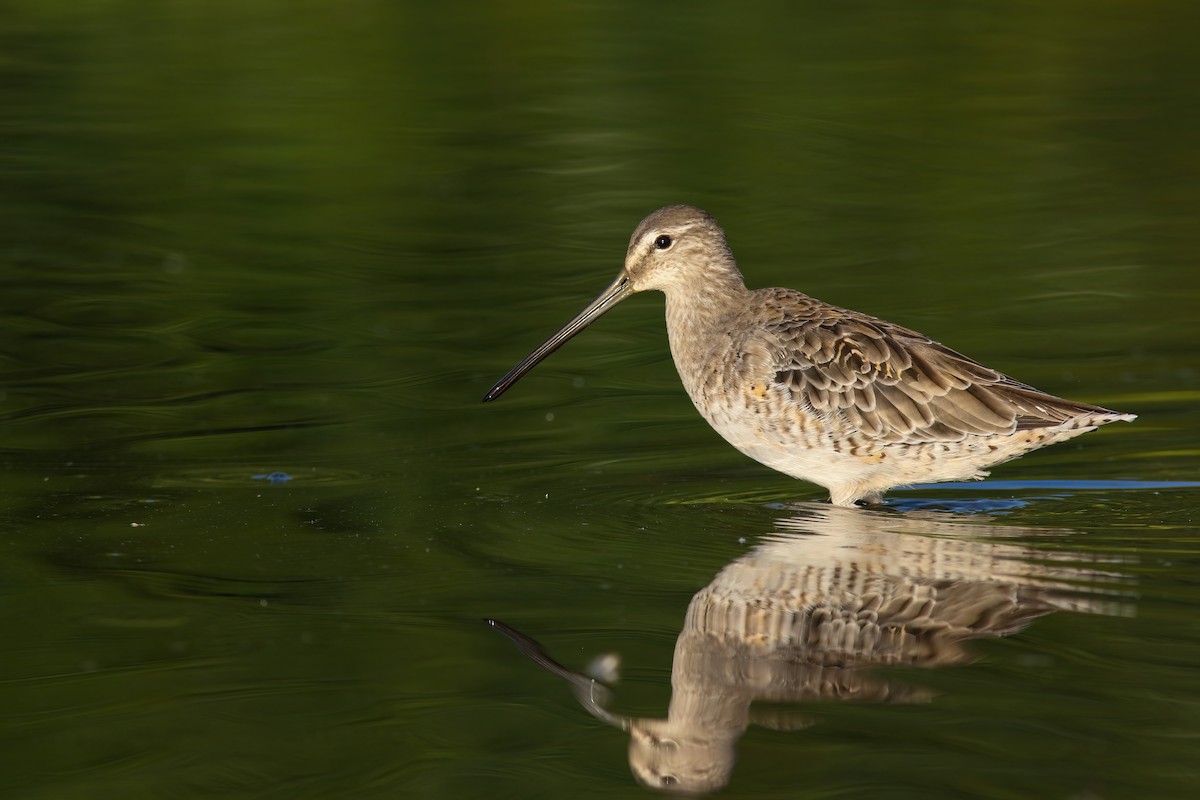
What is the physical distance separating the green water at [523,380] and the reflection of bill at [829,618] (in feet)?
0.15

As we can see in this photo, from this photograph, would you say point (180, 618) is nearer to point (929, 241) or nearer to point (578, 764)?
point (578, 764)

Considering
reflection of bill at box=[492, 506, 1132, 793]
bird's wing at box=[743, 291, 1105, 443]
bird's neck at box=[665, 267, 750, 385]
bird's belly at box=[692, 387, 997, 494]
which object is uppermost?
bird's neck at box=[665, 267, 750, 385]

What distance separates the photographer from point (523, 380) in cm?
962

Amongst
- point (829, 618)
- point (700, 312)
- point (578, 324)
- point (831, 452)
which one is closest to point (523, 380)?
point (578, 324)

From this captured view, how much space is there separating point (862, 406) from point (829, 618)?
184 cm

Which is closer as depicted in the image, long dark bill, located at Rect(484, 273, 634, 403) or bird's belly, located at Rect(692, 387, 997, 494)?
bird's belly, located at Rect(692, 387, 997, 494)

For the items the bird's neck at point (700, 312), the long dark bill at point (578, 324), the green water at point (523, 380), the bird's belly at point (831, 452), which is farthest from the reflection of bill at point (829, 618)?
the long dark bill at point (578, 324)

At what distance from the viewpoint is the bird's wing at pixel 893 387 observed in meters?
7.42

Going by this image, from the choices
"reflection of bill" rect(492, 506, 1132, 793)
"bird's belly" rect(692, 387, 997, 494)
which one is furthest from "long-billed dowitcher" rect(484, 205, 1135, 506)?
"reflection of bill" rect(492, 506, 1132, 793)

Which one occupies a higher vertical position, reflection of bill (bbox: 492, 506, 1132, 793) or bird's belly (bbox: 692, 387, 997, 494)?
bird's belly (bbox: 692, 387, 997, 494)

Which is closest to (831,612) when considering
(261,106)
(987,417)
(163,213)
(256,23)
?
(987,417)

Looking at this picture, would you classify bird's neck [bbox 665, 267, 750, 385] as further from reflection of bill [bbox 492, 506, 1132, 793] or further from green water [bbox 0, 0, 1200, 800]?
reflection of bill [bbox 492, 506, 1132, 793]

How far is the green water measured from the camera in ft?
16.5

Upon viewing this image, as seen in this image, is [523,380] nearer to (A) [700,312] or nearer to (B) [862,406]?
(A) [700,312]
